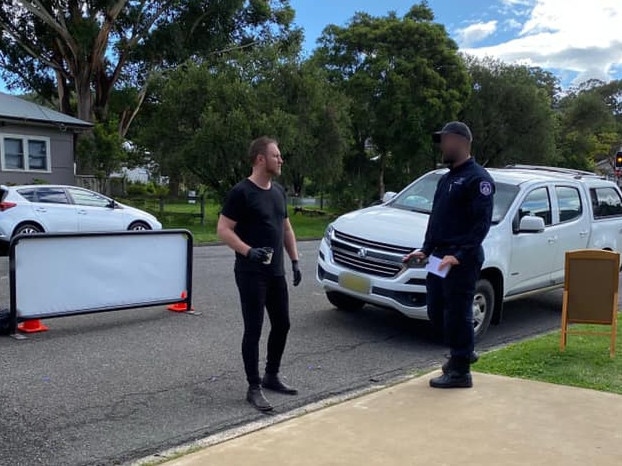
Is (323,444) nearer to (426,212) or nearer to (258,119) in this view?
(426,212)

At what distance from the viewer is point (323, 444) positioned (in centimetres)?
383

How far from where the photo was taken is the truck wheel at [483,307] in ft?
22.6

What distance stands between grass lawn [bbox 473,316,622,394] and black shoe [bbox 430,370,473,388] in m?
0.60

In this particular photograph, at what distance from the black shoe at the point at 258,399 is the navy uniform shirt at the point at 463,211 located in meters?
1.73

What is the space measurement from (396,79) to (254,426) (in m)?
27.0

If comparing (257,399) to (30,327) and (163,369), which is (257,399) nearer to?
(163,369)

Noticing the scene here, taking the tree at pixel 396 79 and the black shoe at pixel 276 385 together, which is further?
the tree at pixel 396 79

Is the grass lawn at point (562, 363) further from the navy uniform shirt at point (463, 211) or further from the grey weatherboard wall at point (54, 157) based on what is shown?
the grey weatherboard wall at point (54, 157)

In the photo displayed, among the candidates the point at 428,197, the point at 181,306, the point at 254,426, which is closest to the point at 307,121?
the point at 428,197

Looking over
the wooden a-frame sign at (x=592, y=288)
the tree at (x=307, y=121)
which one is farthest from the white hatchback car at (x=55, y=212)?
the wooden a-frame sign at (x=592, y=288)

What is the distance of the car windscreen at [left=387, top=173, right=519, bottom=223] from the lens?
7.49 metres

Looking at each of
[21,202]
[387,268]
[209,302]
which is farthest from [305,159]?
[387,268]

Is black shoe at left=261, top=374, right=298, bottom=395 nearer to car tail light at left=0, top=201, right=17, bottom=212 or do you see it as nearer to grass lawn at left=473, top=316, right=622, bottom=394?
grass lawn at left=473, top=316, right=622, bottom=394

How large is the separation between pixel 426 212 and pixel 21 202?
32.9 feet
